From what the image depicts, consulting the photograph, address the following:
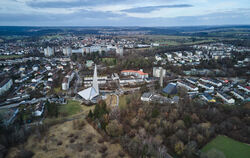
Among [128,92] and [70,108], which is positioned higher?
[128,92]

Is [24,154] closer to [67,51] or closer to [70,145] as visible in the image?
[70,145]

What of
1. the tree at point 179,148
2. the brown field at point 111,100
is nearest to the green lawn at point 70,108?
the brown field at point 111,100

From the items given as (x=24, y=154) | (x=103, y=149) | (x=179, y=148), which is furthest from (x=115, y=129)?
(x=24, y=154)

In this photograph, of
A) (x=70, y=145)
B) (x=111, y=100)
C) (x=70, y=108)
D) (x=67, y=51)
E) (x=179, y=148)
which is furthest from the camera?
(x=67, y=51)

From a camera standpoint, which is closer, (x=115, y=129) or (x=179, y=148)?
(x=179, y=148)

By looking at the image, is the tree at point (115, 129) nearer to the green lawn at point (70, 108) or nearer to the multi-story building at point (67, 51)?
the green lawn at point (70, 108)

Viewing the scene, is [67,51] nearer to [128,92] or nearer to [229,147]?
[128,92]

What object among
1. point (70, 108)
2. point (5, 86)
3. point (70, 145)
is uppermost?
point (5, 86)

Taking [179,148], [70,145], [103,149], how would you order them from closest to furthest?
[179,148], [103,149], [70,145]
